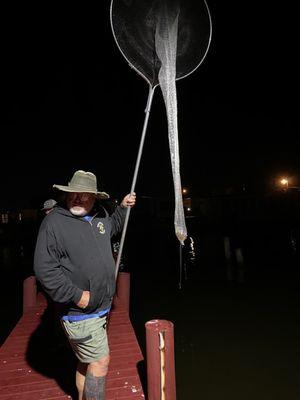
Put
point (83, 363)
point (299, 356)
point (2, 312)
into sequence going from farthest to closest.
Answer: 1. point (2, 312)
2. point (299, 356)
3. point (83, 363)

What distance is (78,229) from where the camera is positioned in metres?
2.70

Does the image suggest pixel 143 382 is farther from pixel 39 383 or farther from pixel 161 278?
pixel 161 278

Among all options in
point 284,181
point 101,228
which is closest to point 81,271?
point 101,228

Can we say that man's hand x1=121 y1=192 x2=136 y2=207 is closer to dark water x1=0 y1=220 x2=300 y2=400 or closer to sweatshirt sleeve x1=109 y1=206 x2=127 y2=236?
sweatshirt sleeve x1=109 y1=206 x2=127 y2=236

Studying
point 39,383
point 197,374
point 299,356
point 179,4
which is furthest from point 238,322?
point 179,4

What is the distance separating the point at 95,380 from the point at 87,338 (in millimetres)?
448

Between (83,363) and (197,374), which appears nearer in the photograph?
(83,363)

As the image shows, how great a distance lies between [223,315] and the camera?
9.18m

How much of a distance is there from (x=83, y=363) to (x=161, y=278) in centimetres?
1229

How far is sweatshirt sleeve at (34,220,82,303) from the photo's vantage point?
2479 millimetres

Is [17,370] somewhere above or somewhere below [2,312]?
above

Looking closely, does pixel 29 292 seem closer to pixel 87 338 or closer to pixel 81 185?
pixel 87 338

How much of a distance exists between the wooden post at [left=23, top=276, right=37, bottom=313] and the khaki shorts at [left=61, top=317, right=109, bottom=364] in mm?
4660

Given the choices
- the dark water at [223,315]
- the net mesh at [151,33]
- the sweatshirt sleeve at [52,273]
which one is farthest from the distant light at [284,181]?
the sweatshirt sleeve at [52,273]
